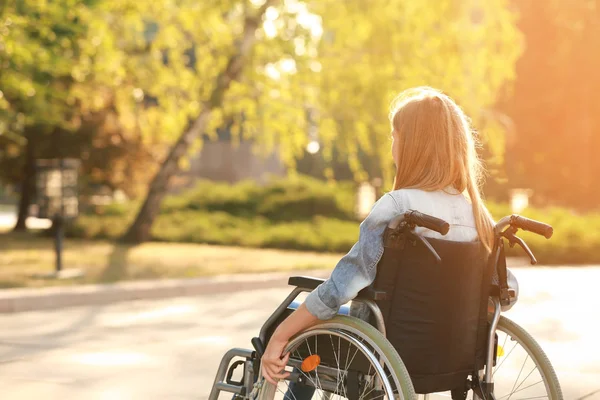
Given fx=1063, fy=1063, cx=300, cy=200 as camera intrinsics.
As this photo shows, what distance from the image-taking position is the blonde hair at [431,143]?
3648mm

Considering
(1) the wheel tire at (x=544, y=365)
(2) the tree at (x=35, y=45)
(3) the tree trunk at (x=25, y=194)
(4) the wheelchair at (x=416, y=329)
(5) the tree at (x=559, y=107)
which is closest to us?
(4) the wheelchair at (x=416, y=329)

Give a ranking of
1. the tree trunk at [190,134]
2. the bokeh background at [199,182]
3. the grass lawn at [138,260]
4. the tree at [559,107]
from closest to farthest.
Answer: the bokeh background at [199,182] < the grass lawn at [138,260] < the tree trunk at [190,134] < the tree at [559,107]

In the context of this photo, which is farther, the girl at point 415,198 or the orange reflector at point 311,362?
the orange reflector at point 311,362

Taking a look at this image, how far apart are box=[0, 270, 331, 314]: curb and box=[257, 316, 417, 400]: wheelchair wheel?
7.04 m

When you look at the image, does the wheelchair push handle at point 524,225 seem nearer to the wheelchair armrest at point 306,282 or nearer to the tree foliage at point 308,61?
the wheelchair armrest at point 306,282

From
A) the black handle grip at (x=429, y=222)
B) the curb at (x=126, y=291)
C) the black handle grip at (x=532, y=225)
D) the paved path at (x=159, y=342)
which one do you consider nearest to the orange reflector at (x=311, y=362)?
the black handle grip at (x=429, y=222)

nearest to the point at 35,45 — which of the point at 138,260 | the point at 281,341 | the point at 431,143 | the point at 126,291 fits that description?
the point at 126,291

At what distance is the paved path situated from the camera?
6551 mm

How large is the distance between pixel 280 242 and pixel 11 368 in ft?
42.3

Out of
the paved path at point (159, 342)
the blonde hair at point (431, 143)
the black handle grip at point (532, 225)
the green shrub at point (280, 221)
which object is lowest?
the paved path at point (159, 342)

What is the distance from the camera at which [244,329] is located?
30.1 ft

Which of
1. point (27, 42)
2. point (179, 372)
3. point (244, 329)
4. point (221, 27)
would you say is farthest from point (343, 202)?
point (179, 372)

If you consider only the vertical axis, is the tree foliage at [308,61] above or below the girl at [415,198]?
above

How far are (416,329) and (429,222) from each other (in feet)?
1.29
